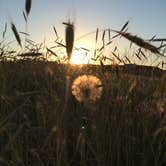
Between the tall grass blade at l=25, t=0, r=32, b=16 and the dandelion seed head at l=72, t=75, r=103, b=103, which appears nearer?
the dandelion seed head at l=72, t=75, r=103, b=103

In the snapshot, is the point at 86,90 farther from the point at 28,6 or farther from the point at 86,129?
the point at 28,6

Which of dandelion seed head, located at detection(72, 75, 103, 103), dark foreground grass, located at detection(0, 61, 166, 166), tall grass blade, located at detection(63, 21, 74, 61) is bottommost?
dark foreground grass, located at detection(0, 61, 166, 166)

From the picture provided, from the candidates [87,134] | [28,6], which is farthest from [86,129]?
[28,6]

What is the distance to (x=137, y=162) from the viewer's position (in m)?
1.51

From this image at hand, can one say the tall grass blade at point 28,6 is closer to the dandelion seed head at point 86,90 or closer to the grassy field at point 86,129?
the grassy field at point 86,129

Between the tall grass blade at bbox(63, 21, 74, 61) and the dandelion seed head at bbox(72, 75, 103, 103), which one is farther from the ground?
the tall grass blade at bbox(63, 21, 74, 61)

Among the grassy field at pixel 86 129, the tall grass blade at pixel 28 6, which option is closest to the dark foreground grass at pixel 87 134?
the grassy field at pixel 86 129

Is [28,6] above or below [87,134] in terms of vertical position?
above

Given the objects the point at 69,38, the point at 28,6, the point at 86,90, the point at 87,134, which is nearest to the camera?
the point at 86,90

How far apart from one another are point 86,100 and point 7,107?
0.83 m

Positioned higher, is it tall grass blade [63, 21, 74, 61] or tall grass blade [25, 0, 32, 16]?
tall grass blade [25, 0, 32, 16]

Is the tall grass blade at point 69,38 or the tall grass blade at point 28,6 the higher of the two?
the tall grass blade at point 28,6

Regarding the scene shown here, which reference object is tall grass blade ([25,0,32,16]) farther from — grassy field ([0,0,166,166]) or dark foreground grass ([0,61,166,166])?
dark foreground grass ([0,61,166,166])

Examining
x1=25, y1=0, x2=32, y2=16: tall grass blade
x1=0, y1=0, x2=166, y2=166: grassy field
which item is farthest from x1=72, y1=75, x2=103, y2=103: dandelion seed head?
x1=25, y1=0, x2=32, y2=16: tall grass blade
